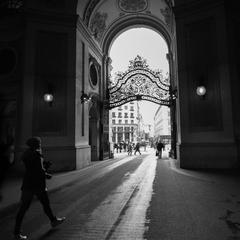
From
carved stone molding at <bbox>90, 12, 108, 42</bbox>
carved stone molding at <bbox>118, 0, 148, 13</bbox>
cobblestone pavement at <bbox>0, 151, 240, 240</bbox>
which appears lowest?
cobblestone pavement at <bbox>0, 151, 240, 240</bbox>

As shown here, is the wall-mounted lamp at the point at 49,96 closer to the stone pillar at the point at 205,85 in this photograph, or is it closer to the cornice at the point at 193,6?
the stone pillar at the point at 205,85

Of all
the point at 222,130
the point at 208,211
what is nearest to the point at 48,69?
the point at 222,130

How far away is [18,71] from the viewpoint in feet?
40.5

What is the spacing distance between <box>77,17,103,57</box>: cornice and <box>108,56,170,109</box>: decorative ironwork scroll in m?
2.49

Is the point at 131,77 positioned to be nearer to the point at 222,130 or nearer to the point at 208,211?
the point at 222,130

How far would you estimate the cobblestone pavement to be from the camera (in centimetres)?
424

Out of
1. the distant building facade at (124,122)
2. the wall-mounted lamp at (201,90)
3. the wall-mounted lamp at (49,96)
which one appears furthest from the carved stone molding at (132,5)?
the distant building facade at (124,122)

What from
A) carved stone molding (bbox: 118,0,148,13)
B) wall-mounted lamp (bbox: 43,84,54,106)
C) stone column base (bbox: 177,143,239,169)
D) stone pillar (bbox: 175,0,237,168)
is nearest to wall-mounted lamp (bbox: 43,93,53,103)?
wall-mounted lamp (bbox: 43,84,54,106)

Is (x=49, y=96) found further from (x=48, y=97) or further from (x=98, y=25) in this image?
(x=98, y=25)

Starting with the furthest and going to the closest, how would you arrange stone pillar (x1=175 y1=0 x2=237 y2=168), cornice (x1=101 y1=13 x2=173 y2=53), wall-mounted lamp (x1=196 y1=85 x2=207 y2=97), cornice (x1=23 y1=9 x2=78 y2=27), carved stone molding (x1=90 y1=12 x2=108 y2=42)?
1. cornice (x1=101 y1=13 x2=173 y2=53)
2. carved stone molding (x1=90 y1=12 x2=108 y2=42)
3. cornice (x1=23 y1=9 x2=78 y2=27)
4. wall-mounted lamp (x1=196 y1=85 x2=207 y2=97)
5. stone pillar (x1=175 y1=0 x2=237 y2=168)

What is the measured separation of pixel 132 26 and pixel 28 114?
12.1m

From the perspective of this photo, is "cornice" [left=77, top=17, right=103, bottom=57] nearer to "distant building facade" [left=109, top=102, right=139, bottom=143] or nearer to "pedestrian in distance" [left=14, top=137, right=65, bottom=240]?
"pedestrian in distance" [left=14, top=137, right=65, bottom=240]

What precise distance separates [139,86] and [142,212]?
1381 centimetres

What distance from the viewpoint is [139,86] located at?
60.4 feet
